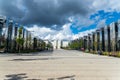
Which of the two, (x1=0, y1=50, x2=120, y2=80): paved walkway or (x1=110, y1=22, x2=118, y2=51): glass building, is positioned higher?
(x1=110, y1=22, x2=118, y2=51): glass building

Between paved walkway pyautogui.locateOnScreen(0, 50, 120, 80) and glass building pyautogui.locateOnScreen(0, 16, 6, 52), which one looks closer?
paved walkway pyautogui.locateOnScreen(0, 50, 120, 80)

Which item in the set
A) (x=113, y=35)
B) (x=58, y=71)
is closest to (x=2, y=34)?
(x=113, y=35)

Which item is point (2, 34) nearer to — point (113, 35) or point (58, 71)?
point (113, 35)

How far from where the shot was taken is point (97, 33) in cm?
8838

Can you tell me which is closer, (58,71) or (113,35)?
(58,71)

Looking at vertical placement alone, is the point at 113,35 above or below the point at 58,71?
above

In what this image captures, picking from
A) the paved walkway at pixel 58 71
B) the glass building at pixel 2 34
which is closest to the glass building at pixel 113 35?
the glass building at pixel 2 34

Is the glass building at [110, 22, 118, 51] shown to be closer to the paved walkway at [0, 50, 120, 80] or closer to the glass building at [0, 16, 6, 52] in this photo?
the glass building at [0, 16, 6, 52]

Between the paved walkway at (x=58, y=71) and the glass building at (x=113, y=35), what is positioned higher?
the glass building at (x=113, y=35)

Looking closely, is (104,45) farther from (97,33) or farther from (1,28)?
(1,28)

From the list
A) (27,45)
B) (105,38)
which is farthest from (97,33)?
(27,45)

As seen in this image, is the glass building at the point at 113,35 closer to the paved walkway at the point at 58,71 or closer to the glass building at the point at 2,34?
the glass building at the point at 2,34

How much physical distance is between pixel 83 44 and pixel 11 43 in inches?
2539

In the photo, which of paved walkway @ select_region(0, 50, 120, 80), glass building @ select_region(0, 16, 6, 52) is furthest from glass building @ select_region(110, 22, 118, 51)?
paved walkway @ select_region(0, 50, 120, 80)
